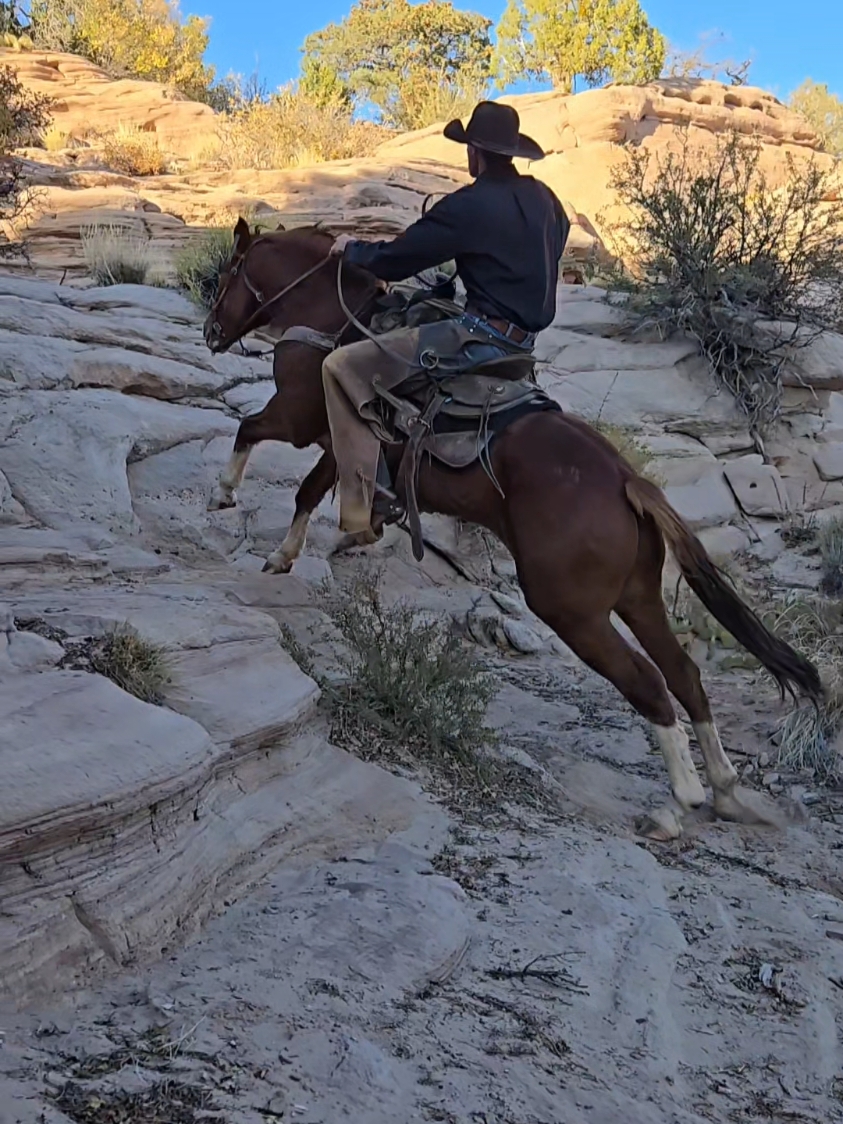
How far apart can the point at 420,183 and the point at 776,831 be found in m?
14.7

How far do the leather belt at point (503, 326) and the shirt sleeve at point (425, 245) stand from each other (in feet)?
1.12

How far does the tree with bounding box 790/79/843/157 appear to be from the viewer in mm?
29188

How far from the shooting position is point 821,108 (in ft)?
105

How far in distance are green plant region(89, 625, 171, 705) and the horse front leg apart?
8.30 feet

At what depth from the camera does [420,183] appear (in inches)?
705

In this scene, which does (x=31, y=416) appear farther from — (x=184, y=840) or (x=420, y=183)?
(x=420, y=183)

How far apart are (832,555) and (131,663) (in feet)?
23.7

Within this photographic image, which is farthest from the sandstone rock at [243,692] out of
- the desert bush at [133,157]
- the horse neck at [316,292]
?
the desert bush at [133,157]

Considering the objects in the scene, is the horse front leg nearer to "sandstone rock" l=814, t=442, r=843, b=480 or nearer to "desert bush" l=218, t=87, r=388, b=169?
"sandstone rock" l=814, t=442, r=843, b=480

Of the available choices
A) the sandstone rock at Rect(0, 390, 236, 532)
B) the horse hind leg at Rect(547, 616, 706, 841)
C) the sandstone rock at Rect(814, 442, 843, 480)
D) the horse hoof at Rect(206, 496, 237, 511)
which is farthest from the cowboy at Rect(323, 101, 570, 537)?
the sandstone rock at Rect(814, 442, 843, 480)

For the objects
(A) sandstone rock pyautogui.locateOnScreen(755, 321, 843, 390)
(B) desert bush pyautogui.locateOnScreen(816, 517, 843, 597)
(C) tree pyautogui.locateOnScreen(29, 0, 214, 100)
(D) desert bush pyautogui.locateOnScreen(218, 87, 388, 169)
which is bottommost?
(B) desert bush pyautogui.locateOnScreen(816, 517, 843, 597)

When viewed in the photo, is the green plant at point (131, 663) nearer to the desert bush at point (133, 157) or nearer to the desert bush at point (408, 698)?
the desert bush at point (408, 698)

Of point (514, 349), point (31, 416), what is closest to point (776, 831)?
point (514, 349)

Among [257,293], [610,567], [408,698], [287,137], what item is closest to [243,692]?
[408,698]
